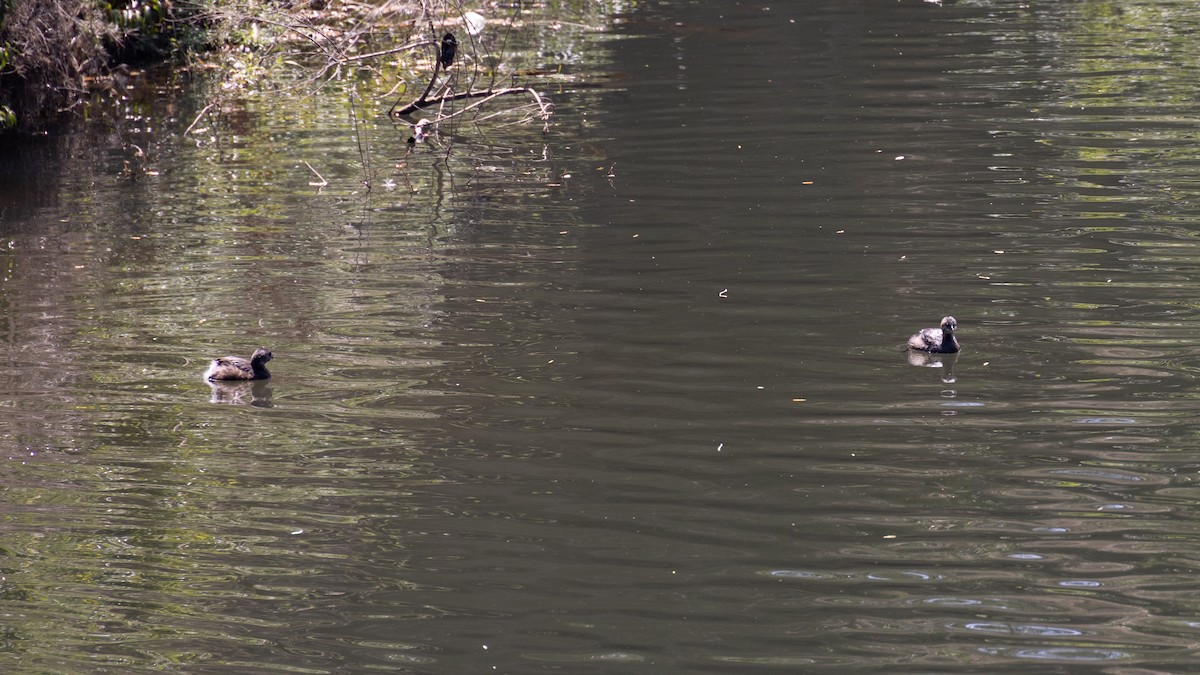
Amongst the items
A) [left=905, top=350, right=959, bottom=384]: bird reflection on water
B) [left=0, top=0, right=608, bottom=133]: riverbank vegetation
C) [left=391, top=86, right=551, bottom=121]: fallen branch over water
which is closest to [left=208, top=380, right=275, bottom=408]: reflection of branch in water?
[left=905, top=350, right=959, bottom=384]: bird reflection on water

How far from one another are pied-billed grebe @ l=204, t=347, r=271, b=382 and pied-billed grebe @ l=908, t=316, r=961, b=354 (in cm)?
474

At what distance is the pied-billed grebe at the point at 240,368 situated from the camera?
1080 cm

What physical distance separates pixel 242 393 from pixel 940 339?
16.3 ft

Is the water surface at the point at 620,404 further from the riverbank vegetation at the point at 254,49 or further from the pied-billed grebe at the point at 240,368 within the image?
the riverbank vegetation at the point at 254,49

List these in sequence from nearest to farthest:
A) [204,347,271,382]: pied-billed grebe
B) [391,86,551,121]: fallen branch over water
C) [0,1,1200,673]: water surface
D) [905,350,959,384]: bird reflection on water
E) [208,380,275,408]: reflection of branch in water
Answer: [0,1,1200,673]: water surface → [905,350,959,384]: bird reflection on water → [208,380,275,408]: reflection of branch in water → [204,347,271,382]: pied-billed grebe → [391,86,551,121]: fallen branch over water

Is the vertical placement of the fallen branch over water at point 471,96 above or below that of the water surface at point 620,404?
above

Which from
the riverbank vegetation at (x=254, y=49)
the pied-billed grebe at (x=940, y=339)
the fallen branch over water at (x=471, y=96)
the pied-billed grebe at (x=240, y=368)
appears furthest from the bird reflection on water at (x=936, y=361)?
the riverbank vegetation at (x=254, y=49)

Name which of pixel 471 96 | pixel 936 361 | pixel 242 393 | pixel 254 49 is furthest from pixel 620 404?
pixel 254 49

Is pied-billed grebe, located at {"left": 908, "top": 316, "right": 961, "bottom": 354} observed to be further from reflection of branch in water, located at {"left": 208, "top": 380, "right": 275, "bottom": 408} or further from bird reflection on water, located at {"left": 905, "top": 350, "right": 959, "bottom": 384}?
reflection of branch in water, located at {"left": 208, "top": 380, "right": 275, "bottom": 408}

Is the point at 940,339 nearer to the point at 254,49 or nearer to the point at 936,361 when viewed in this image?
the point at 936,361

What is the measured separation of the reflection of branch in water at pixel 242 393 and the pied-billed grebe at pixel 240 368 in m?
0.04

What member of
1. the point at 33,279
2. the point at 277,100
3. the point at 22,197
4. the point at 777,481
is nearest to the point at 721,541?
the point at 777,481

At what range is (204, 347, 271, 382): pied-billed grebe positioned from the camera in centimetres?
1080

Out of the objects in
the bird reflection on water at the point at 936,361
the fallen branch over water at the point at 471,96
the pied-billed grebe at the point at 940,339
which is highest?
the fallen branch over water at the point at 471,96
